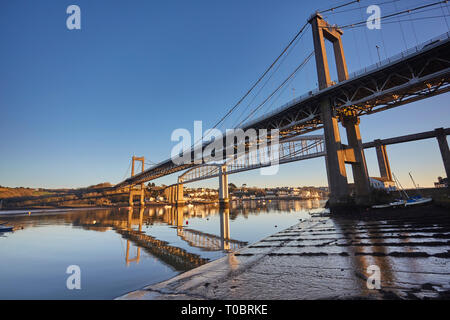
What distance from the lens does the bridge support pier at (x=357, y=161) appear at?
23.3 metres

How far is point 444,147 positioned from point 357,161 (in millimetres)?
29523

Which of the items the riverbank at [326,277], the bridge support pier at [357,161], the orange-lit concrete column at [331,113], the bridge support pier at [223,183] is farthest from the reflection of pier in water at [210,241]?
the bridge support pier at [223,183]

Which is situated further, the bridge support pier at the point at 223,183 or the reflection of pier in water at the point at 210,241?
the bridge support pier at the point at 223,183

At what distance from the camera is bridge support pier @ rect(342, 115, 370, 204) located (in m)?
23.3

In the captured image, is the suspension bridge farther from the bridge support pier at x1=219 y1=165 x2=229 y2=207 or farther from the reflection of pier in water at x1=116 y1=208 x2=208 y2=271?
the bridge support pier at x1=219 y1=165 x2=229 y2=207

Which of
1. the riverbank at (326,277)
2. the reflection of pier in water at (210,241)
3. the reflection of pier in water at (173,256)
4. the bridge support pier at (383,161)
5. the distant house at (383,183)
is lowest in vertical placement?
the reflection of pier in water at (210,241)

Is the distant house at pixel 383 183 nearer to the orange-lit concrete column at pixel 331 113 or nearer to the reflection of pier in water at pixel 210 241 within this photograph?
the orange-lit concrete column at pixel 331 113

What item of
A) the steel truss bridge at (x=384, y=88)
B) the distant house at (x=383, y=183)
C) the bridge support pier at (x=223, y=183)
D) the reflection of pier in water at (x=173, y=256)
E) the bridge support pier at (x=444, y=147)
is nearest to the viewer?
the reflection of pier in water at (x=173, y=256)

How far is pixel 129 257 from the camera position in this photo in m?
10.2

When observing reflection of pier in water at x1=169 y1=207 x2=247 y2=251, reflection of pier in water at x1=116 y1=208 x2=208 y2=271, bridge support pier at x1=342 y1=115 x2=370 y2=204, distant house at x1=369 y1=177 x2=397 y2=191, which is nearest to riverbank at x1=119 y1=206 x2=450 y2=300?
reflection of pier in water at x1=116 y1=208 x2=208 y2=271

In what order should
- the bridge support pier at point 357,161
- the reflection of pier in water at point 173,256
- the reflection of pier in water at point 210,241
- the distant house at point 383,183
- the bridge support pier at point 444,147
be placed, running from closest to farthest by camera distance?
the reflection of pier in water at point 173,256, the reflection of pier in water at point 210,241, the bridge support pier at point 357,161, the bridge support pier at point 444,147, the distant house at point 383,183
